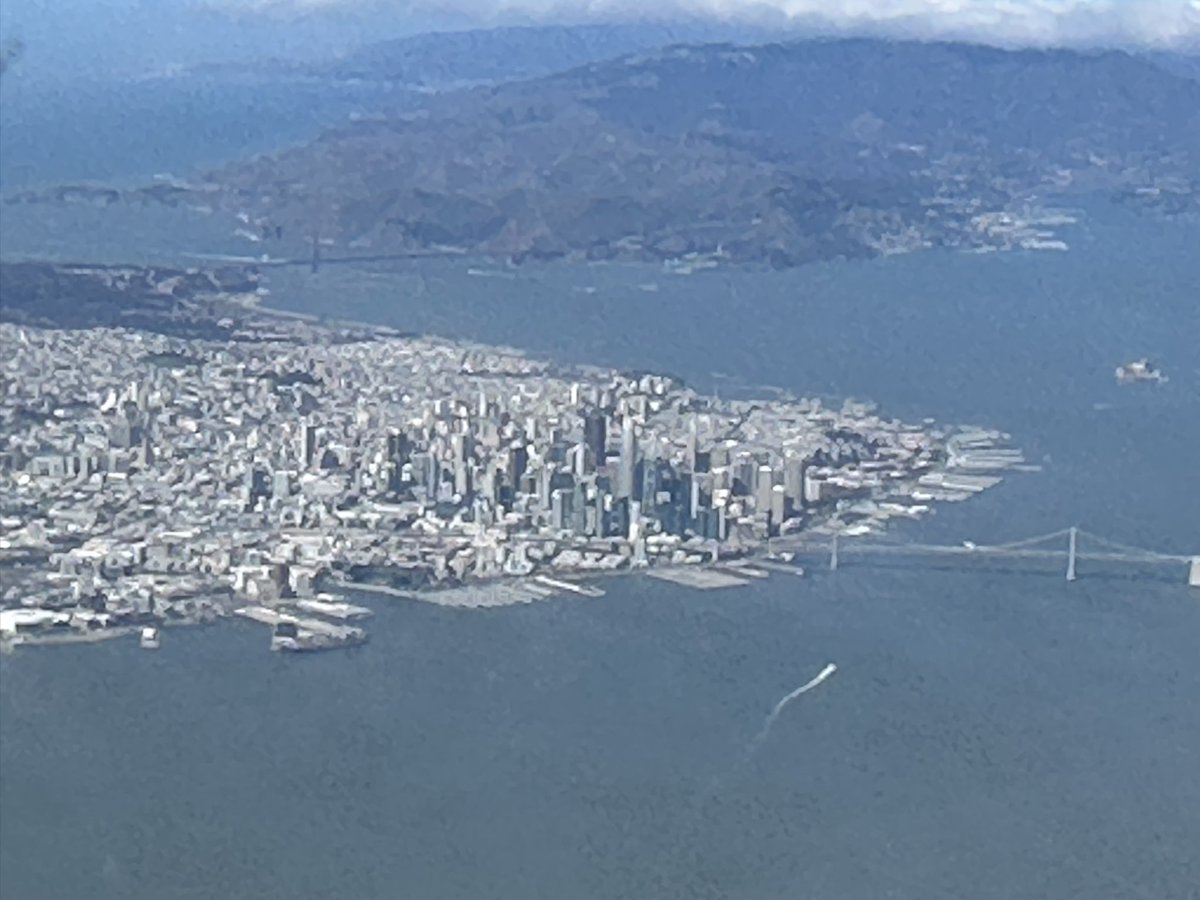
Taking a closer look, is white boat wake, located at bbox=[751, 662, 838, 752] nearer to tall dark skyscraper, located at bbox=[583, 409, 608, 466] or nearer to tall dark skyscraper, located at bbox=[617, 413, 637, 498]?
tall dark skyscraper, located at bbox=[617, 413, 637, 498]

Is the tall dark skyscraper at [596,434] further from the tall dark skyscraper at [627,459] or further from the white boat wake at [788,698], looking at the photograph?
the white boat wake at [788,698]

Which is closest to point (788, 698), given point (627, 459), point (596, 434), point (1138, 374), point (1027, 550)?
point (1027, 550)

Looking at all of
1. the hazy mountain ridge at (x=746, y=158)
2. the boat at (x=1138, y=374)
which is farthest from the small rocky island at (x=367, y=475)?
the hazy mountain ridge at (x=746, y=158)

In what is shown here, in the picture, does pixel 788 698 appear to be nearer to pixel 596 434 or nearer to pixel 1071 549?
pixel 1071 549

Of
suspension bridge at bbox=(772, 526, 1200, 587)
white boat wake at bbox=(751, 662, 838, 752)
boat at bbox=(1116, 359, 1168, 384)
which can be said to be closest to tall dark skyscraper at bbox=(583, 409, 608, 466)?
suspension bridge at bbox=(772, 526, 1200, 587)

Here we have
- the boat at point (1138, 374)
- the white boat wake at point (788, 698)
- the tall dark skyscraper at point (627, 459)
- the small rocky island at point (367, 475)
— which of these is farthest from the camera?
the boat at point (1138, 374)

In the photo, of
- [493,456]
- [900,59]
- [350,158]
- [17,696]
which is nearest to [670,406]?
[493,456]

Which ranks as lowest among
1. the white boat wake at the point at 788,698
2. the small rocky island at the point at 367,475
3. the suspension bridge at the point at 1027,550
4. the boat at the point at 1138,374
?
the white boat wake at the point at 788,698
